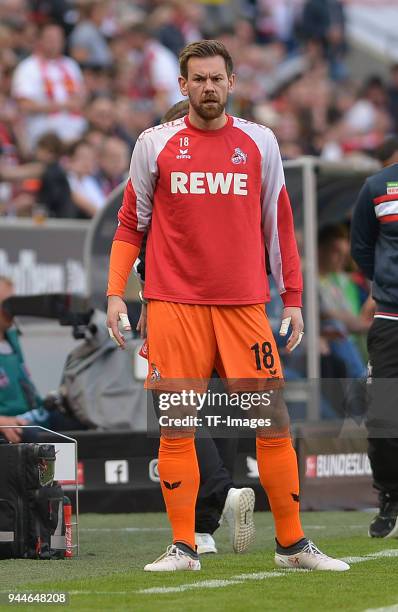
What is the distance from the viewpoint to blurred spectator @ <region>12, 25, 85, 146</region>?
15.8 meters

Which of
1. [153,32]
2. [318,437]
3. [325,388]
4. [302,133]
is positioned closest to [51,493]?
[318,437]

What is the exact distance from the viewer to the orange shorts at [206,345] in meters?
5.81

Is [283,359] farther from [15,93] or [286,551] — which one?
[15,93]

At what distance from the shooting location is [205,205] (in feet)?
19.1

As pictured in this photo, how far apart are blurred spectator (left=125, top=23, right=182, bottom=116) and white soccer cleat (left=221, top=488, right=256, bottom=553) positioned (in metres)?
11.9

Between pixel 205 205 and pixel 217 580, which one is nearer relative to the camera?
pixel 217 580

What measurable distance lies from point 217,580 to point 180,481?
0.46 metres

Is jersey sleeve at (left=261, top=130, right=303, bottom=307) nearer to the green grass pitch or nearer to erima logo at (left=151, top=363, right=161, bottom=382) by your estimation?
erima logo at (left=151, top=363, right=161, bottom=382)

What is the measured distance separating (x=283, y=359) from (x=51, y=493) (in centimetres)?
457

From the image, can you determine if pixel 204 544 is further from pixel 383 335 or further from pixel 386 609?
pixel 386 609

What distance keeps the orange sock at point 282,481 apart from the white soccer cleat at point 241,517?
66 cm

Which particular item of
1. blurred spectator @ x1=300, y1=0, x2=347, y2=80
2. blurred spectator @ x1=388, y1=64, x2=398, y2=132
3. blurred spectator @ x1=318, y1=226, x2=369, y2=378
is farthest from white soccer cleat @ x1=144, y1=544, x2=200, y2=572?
blurred spectator @ x1=300, y1=0, x2=347, y2=80

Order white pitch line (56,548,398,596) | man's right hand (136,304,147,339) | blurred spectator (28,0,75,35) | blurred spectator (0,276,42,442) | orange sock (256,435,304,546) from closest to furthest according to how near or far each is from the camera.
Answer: white pitch line (56,548,398,596), orange sock (256,435,304,546), man's right hand (136,304,147,339), blurred spectator (0,276,42,442), blurred spectator (28,0,75,35)

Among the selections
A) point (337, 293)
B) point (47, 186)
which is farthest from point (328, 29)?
point (337, 293)
